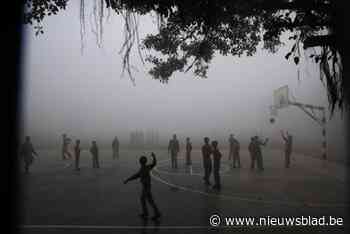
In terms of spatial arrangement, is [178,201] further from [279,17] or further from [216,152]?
[279,17]

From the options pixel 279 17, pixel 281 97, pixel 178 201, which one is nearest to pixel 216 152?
pixel 178 201

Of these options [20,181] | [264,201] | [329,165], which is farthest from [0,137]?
[329,165]

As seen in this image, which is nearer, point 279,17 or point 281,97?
point 279,17

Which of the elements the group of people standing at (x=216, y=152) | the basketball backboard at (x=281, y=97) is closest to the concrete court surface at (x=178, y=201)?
the group of people standing at (x=216, y=152)

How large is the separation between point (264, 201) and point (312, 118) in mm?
12939

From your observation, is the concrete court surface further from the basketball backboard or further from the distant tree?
the basketball backboard

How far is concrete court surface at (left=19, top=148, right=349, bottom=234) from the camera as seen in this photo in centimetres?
650

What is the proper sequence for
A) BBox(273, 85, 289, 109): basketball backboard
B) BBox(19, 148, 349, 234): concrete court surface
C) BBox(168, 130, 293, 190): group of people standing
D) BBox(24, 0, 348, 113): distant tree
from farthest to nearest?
BBox(273, 85, 289, 109): basketball backboard < BBox(168, 130, 293, 190): group of people standing < BBox(19, 148, 349, 234): concrete court surface < BBox(24, 0, 348, 113): distant tree

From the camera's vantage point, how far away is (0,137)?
40.3 ft

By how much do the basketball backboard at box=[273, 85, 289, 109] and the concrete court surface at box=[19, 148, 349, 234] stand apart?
7.08 meters

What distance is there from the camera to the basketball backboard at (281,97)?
20.4 metres

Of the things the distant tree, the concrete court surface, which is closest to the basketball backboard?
the concrete court surface

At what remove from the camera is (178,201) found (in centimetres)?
884

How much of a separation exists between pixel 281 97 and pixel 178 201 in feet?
47.5
